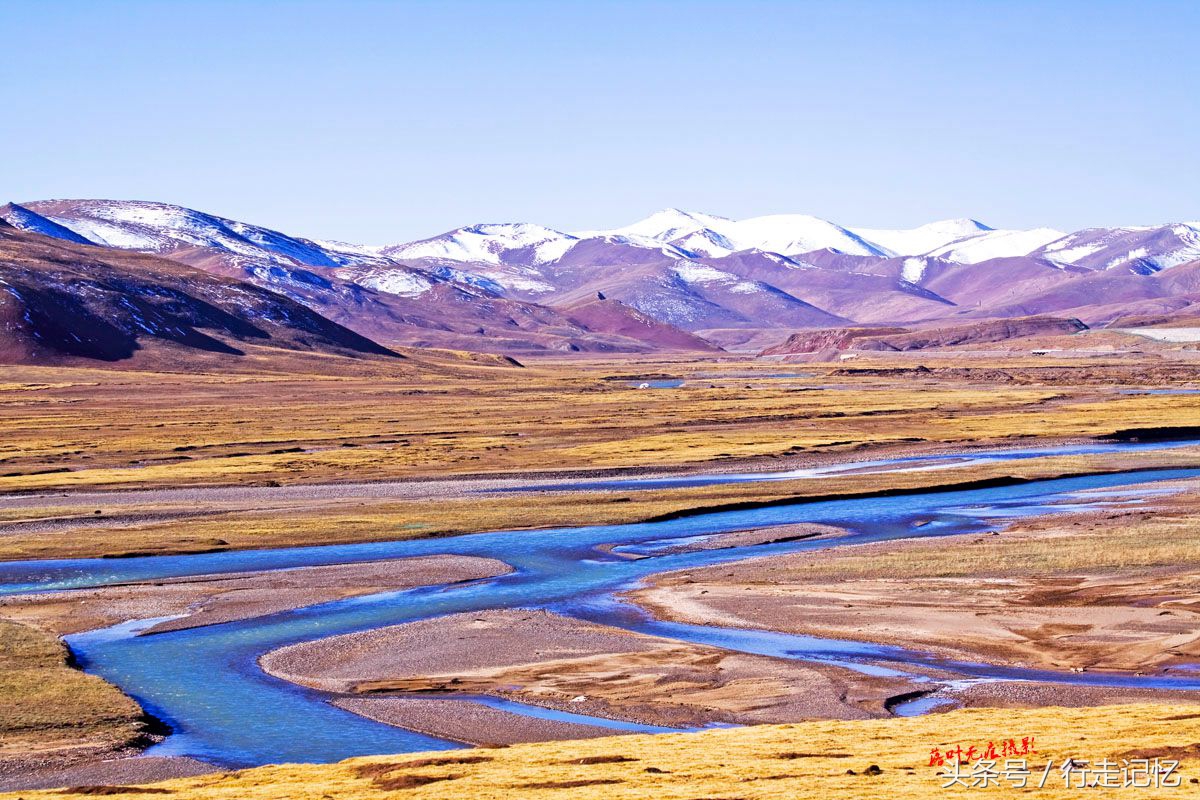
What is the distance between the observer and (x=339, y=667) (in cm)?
3117

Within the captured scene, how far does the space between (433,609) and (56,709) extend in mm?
12399

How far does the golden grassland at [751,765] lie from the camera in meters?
19.1

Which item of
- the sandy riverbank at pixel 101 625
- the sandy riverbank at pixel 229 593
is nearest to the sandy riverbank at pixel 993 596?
the sandy riverbank at pixel 229 593

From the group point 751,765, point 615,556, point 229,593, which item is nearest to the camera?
point 751,765

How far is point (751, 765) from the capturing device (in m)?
20.8

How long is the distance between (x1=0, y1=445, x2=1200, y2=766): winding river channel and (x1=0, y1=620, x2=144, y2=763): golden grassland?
79 cm

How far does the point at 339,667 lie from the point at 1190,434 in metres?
68.2

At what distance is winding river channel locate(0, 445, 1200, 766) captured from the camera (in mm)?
26406

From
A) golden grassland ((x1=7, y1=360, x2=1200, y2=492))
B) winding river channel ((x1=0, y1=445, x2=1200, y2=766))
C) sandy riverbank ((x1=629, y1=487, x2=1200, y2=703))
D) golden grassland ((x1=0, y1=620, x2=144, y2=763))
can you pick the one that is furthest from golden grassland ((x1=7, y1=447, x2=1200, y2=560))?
golden grassland ((x1=0, y1=620, x2=144, y2=763))

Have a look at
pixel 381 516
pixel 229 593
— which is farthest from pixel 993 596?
pixel 381 516

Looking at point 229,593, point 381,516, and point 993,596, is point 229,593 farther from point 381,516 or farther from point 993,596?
point 993,596

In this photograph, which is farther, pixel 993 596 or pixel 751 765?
pixel 993 596

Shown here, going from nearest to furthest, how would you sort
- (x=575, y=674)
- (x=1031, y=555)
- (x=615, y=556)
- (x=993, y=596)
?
(x=575, y=674), (x=993, y=596), (x=1031, y=555), (x=615, y=556)

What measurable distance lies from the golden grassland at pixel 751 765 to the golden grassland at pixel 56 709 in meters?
3.70
